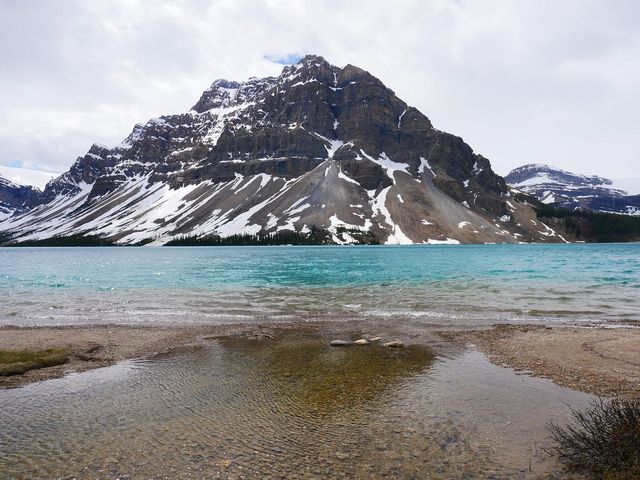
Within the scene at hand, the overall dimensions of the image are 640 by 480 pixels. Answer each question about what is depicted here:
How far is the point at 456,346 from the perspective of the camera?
66.1 ft

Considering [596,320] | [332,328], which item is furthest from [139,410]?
[596,320]

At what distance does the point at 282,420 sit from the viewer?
11359 millimetres

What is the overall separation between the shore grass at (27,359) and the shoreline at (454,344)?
346mm

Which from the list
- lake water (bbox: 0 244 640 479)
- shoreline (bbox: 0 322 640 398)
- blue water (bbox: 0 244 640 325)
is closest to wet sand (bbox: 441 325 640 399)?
shoreline (bbox: 0 322 640 398)

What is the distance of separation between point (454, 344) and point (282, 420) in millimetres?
12197

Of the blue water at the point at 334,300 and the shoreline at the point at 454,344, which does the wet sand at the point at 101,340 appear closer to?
the shoreline at the point at 454,344

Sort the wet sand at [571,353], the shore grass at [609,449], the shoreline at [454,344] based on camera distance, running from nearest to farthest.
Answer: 1. the shore grass at [609,449]
2. the wet sand at [571,353]
3. the shoreline at [454,344]

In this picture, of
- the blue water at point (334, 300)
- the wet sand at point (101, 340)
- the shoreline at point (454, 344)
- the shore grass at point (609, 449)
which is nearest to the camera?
the shore grass at point (609, 449)

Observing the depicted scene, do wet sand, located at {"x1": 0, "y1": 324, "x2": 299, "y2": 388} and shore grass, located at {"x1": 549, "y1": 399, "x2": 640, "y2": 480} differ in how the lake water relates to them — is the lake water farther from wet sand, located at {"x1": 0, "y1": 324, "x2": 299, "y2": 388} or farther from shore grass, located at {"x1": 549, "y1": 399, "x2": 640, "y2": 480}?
wet sand, located at {"x1": 0, "y1": 324, "x2": 299, "y2": 388}

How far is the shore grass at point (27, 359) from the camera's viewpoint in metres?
16.5

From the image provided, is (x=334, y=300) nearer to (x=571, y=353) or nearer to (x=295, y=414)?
(x=571, y=353)

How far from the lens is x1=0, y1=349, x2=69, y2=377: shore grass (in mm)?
16469

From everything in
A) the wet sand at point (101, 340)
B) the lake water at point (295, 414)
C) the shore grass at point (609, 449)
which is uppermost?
the shore grass at point (609, 449)

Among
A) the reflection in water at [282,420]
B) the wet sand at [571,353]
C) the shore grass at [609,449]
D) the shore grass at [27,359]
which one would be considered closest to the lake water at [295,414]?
the reflection in water at [282,420]
